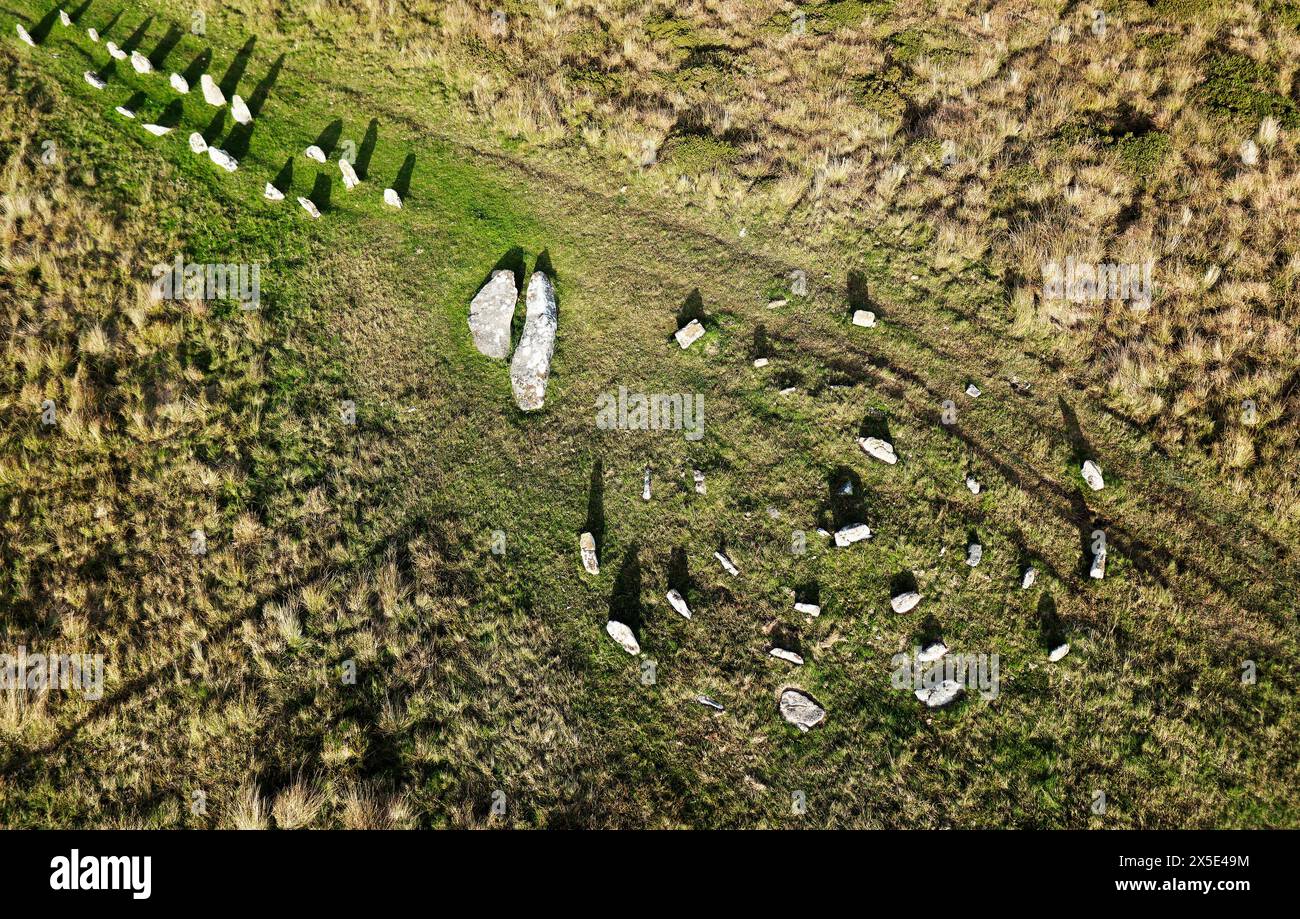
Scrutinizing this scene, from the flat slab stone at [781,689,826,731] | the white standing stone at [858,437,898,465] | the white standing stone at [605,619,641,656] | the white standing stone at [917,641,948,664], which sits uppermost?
the white standing stone at [858,437,898,465]

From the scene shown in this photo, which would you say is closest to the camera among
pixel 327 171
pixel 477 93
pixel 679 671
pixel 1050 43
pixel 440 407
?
pixel 679 671

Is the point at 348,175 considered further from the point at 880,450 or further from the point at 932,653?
the point at 932,653

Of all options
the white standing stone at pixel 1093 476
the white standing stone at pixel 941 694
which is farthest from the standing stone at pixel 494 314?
the white standing stone at pixel 1093 476

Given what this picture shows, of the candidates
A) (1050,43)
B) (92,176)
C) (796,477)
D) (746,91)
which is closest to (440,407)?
(796,477)

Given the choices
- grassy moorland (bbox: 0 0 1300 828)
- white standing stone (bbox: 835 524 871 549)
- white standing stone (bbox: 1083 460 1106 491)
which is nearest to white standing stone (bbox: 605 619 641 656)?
grassy moorland (bbox: 0 0 1300 828)

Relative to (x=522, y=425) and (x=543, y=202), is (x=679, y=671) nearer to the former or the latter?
(x=522, y=425)

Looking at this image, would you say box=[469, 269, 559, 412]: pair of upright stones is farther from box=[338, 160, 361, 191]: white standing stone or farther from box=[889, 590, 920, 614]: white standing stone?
box=[889, 590, 920, 614]: white standing stone
